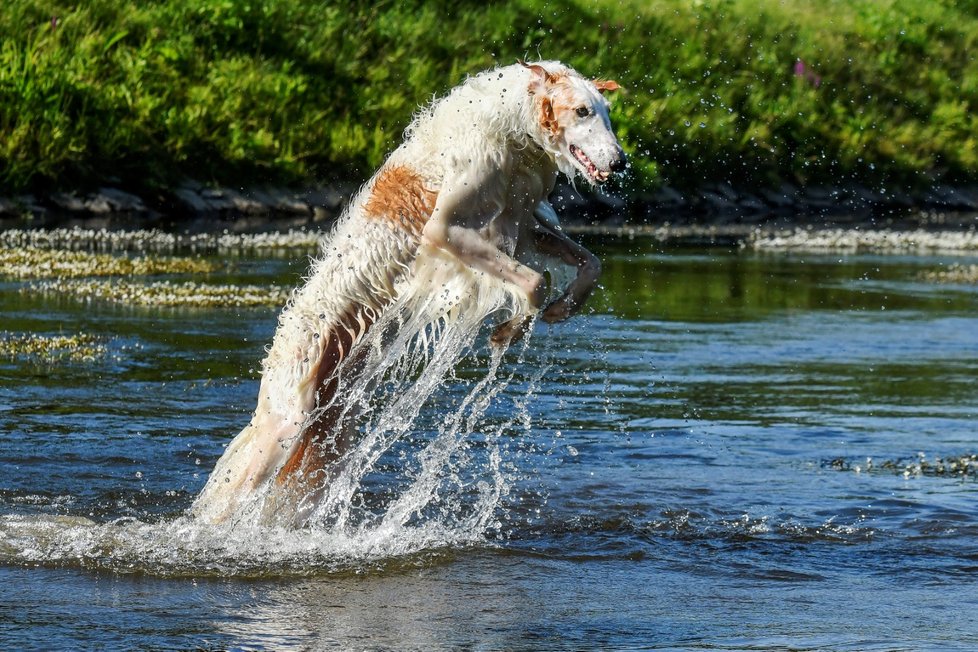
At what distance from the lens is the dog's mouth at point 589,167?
21.1 feet

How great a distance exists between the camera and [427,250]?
6812 mm

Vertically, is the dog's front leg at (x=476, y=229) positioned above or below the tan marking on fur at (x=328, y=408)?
above

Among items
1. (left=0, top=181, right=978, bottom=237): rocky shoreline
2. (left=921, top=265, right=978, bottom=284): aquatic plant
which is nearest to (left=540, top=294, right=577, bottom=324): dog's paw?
(left=921, top=265, right=978, bottom=284): aquatic plant

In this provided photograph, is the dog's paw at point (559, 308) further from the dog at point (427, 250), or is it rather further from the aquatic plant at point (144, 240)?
the aquatic plant at point (144, 240)

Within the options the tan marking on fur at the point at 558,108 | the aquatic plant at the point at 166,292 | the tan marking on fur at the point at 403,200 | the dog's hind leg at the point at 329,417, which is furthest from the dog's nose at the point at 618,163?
the aquatic plant at the point at 166,292

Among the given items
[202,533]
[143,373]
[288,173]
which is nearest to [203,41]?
[288,173]

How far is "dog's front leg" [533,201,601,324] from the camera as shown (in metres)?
7.05

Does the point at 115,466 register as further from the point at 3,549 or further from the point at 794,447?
the point at 794,447

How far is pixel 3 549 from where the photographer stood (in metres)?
6.50

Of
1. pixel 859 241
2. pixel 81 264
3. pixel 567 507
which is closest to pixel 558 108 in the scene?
pixel 567 507

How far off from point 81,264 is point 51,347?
5102mm

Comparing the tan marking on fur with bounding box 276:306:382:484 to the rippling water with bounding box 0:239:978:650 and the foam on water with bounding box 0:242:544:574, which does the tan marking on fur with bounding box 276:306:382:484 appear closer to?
the foam on water with bounding box 0:242:544:574

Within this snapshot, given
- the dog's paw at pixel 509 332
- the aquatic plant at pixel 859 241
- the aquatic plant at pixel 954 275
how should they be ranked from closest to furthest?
the dog's paw at pixel 509 332 → the aquatic plant at pixel 954 275 → the aquatic plant at pixel 859 241

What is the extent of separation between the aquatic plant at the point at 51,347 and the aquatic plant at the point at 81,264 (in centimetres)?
373
